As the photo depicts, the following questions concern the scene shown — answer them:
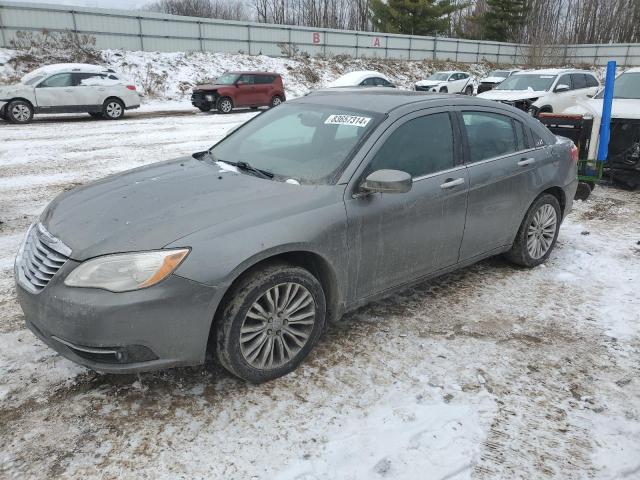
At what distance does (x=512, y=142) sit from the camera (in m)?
4.34

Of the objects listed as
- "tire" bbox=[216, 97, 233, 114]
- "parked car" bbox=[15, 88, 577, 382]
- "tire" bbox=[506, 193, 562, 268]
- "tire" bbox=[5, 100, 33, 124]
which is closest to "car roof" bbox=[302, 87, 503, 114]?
"parked car" bbox=[15, 88, 577, 382]

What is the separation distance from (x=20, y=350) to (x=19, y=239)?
2.50 m

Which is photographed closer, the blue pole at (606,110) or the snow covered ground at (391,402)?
the snow covered ground at (391,402)

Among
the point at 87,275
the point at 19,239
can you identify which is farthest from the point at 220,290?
the point at 19,239

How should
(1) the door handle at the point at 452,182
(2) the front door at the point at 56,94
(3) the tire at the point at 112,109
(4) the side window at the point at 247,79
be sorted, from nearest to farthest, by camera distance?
(1) the door handle at the point at 452,182, (2) the front door at the point at 56,94, (3) the tire at the point at 112,109, (4) the side window at the point at 247,79

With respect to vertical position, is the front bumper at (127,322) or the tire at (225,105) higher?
the tire at (225,105)

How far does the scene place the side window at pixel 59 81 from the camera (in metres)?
15.7

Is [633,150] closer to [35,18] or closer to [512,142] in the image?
[512,142]

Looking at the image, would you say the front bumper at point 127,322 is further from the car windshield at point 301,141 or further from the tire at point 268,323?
the car windshield at point 301,141

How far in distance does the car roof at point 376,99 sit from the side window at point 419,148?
0.18 meters

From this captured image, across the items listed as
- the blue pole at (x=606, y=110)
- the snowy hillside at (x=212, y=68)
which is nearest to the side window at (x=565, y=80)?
the blue pole at (x=606, y=110)

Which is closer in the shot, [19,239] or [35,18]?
[19,239]

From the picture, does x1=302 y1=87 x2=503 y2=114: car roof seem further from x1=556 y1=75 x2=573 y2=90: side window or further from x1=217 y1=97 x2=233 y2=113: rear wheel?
x1=217 y1=97 x2=233 y2=113: rear wheel

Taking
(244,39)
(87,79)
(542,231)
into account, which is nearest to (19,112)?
(87,79)
